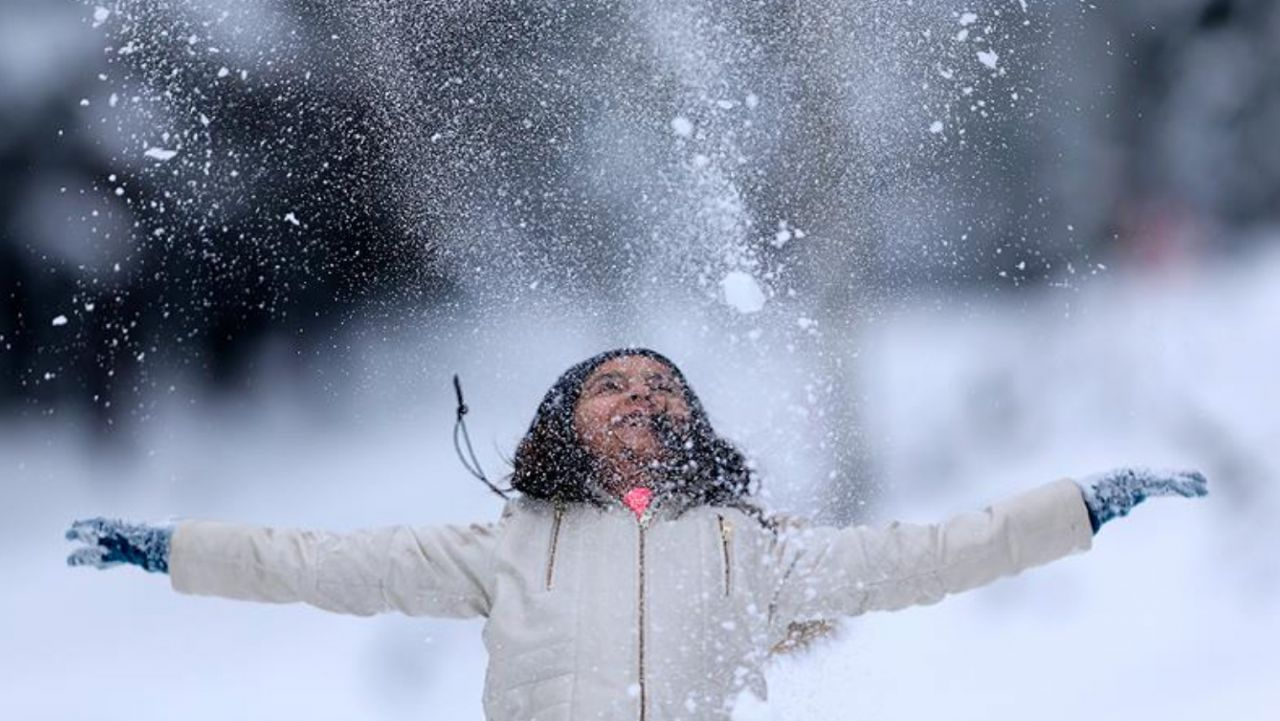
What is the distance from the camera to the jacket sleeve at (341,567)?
2910mm

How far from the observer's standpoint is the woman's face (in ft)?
10.4

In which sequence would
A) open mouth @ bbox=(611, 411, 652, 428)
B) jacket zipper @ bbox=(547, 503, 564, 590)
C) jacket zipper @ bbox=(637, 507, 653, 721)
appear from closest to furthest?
jacket zipper @ bbox=(637, 507, 653, 721)
jacket zipper @ bbox=(547, 503, 564, 590)
open mouth @ bbox=(611, 411, 652, 428)

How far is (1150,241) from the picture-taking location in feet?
16.2

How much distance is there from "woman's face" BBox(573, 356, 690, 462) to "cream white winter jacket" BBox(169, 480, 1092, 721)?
0.21m

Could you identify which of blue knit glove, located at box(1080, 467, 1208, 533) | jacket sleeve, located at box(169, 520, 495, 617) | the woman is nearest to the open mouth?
the woman

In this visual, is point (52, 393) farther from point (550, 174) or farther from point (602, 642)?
point (602, 642)

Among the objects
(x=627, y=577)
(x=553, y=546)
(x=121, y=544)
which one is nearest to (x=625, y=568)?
(x=627, y=577)

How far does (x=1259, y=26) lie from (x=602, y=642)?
12.4 ft

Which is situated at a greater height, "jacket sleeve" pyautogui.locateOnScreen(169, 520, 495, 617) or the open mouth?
the open mouth

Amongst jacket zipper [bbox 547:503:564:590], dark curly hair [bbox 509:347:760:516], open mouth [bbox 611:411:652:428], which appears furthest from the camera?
open mouth [bbox 611:411:652:428]

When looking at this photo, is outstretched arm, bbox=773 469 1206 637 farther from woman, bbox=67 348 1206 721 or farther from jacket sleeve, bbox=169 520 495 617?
jacket sleeve, bbox=169 520 495 617

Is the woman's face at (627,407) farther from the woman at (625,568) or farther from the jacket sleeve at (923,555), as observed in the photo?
the jacket sleeve at (923,555)

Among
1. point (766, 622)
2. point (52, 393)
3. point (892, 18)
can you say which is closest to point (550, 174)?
point (892, 18)

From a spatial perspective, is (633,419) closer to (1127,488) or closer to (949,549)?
(949,549)
